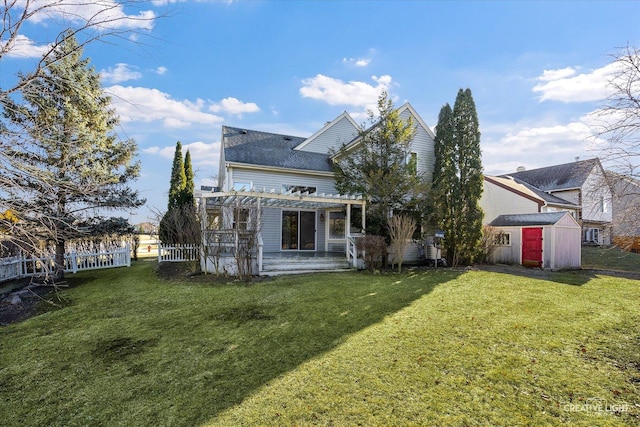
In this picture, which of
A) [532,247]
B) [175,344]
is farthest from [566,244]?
[175,344]

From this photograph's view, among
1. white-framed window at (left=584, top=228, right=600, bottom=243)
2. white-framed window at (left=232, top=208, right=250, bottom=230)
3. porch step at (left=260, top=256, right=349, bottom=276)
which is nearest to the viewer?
white-framed window at (left=232, top=208, right=250, bottom=230)

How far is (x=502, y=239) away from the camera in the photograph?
15.9 m

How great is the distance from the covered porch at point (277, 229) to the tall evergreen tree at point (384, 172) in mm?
847

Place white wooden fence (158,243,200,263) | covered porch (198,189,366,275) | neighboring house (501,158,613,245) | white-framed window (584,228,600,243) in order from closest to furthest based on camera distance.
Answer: covered porch (198,189,366,275) → white wooden fence (158,243,200,263) → neighboring house (501,158,613,245) → white-framed window (584,228,600,243)

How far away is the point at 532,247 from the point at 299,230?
11.5 meters

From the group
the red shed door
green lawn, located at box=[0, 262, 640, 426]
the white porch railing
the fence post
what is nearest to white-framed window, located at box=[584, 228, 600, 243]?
the red shed door

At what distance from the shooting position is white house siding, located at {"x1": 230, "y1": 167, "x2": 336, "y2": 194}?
47.1 feet

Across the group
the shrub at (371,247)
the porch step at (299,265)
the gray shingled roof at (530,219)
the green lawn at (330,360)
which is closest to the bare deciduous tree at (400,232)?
the shrub at (371,247)

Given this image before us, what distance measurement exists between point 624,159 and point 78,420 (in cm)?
915

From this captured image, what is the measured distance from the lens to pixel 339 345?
4.93m

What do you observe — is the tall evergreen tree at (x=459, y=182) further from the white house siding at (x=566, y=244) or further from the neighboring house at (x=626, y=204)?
the neighboring house at (x=626, y=204)

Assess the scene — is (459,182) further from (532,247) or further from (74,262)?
(74,262)

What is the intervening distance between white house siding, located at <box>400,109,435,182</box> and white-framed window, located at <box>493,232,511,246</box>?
4646 mm

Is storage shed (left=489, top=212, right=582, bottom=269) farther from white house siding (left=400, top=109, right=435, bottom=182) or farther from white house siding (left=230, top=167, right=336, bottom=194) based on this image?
white house siding (left=230, top=167, right=336, bottom=194)
